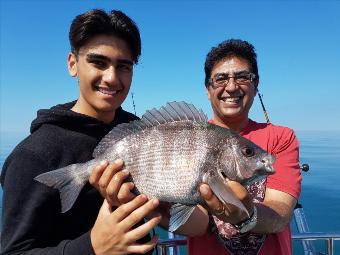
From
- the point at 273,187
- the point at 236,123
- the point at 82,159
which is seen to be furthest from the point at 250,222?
the point at 82,159

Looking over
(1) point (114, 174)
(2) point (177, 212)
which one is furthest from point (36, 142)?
(2) point (177, 212)

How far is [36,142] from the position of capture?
2.22 metres

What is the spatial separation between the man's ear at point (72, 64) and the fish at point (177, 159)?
669 mm

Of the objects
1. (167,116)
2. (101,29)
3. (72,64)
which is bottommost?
(167,116)

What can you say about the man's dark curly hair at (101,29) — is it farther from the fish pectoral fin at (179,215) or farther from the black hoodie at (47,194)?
the fish pectoral fin at (179,215)

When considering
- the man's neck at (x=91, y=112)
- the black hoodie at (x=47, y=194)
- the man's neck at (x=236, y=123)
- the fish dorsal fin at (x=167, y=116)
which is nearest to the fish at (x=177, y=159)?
the fish dorsal fin at (x=167, y=116)

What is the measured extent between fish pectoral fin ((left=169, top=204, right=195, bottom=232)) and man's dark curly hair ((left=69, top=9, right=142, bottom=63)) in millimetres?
1319

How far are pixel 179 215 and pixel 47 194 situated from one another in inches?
38.4

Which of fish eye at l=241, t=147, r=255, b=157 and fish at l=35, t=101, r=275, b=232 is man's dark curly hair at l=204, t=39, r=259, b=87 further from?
fish eye at l=241, t=147, r=255, b=157

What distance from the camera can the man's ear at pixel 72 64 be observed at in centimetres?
267

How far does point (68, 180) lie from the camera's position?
2.15m

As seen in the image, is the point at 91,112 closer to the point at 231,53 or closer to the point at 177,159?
the point at 177,159

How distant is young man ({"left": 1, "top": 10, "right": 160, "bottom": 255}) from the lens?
205cm

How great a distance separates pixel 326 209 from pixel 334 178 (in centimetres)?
1780
